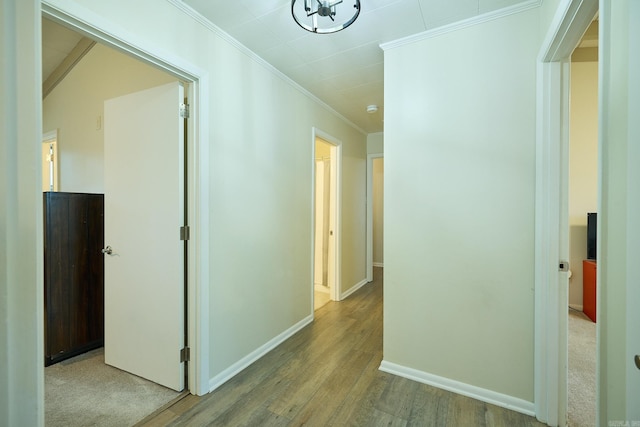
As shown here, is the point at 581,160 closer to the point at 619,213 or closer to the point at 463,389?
the point at 463,389

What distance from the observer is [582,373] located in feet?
6.70

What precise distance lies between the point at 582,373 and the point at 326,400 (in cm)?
192

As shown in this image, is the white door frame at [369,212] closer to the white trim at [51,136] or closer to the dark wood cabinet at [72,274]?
the dark wood cabinet at [72,274]

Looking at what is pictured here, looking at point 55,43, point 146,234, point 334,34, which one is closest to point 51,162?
point 55,43

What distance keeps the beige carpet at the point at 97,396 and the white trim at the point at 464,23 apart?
2901mm

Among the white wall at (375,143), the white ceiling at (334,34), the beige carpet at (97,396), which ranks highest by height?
the white ceiling at (334,34)

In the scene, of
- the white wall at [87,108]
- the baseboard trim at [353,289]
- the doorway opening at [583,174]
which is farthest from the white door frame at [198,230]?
the doorway opening at [583,174]

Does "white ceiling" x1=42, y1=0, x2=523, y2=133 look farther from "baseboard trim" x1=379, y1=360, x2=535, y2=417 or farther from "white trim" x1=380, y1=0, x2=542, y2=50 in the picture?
"baseboard trim" x1=379, y1=360, x2=535, y2=417

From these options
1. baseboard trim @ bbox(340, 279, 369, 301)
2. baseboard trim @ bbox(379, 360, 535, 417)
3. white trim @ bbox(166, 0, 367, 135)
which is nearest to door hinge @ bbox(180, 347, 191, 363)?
baseboard trim @ bbox(379, 360, 535, 417)

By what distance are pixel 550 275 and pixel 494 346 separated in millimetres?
578

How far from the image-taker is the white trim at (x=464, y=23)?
5.43ft

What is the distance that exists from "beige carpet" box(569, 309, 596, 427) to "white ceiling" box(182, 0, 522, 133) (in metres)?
2.50

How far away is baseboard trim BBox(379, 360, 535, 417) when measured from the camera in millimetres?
1694

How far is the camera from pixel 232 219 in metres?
2.08
